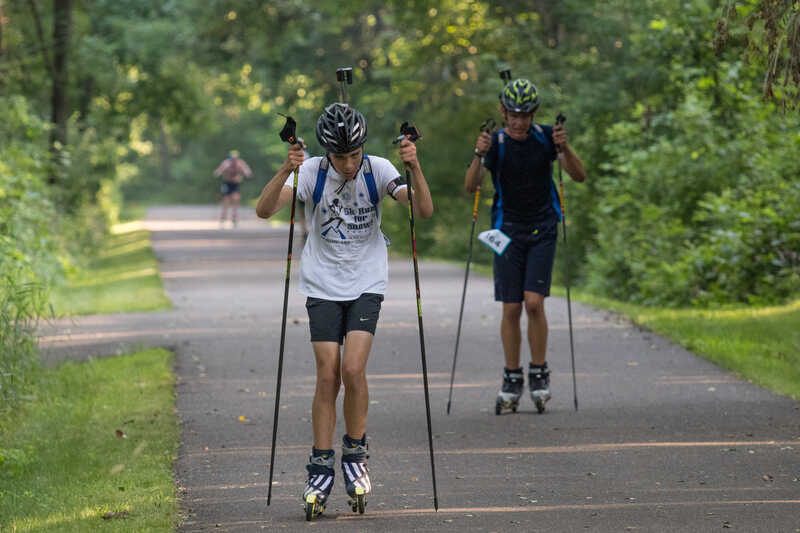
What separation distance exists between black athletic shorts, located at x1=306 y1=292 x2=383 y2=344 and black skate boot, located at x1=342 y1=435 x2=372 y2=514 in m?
0.51

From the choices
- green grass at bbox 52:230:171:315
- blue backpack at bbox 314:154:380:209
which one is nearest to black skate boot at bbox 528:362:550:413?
blue backpack at bbox 314:154:380:209

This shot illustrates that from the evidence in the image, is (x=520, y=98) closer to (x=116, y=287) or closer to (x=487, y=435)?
(x=487, y=435)

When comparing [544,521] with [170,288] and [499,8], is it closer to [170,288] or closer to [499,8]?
[170,288]

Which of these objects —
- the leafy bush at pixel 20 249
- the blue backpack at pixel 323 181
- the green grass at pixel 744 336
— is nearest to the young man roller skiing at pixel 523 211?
the green grass at pixel 744 336

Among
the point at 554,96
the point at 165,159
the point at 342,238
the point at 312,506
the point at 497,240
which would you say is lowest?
the point at 165,159

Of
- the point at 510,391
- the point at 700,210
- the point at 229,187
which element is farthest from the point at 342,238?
the point at 229,187

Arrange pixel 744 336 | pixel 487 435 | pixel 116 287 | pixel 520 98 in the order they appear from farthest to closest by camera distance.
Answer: pixel 116 287
pixel 744 336
pixel 520 98
pixel 487 435

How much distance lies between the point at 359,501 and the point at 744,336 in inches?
281

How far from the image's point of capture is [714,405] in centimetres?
938

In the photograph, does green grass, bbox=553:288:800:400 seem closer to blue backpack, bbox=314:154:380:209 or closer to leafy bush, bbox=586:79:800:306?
leafy bush, bbox=586:79:800:306

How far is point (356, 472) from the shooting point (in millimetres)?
6258

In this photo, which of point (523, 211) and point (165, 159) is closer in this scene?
point (523, 211)

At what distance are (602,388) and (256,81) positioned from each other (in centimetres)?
3714

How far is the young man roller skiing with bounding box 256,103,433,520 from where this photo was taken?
20.5 ft
